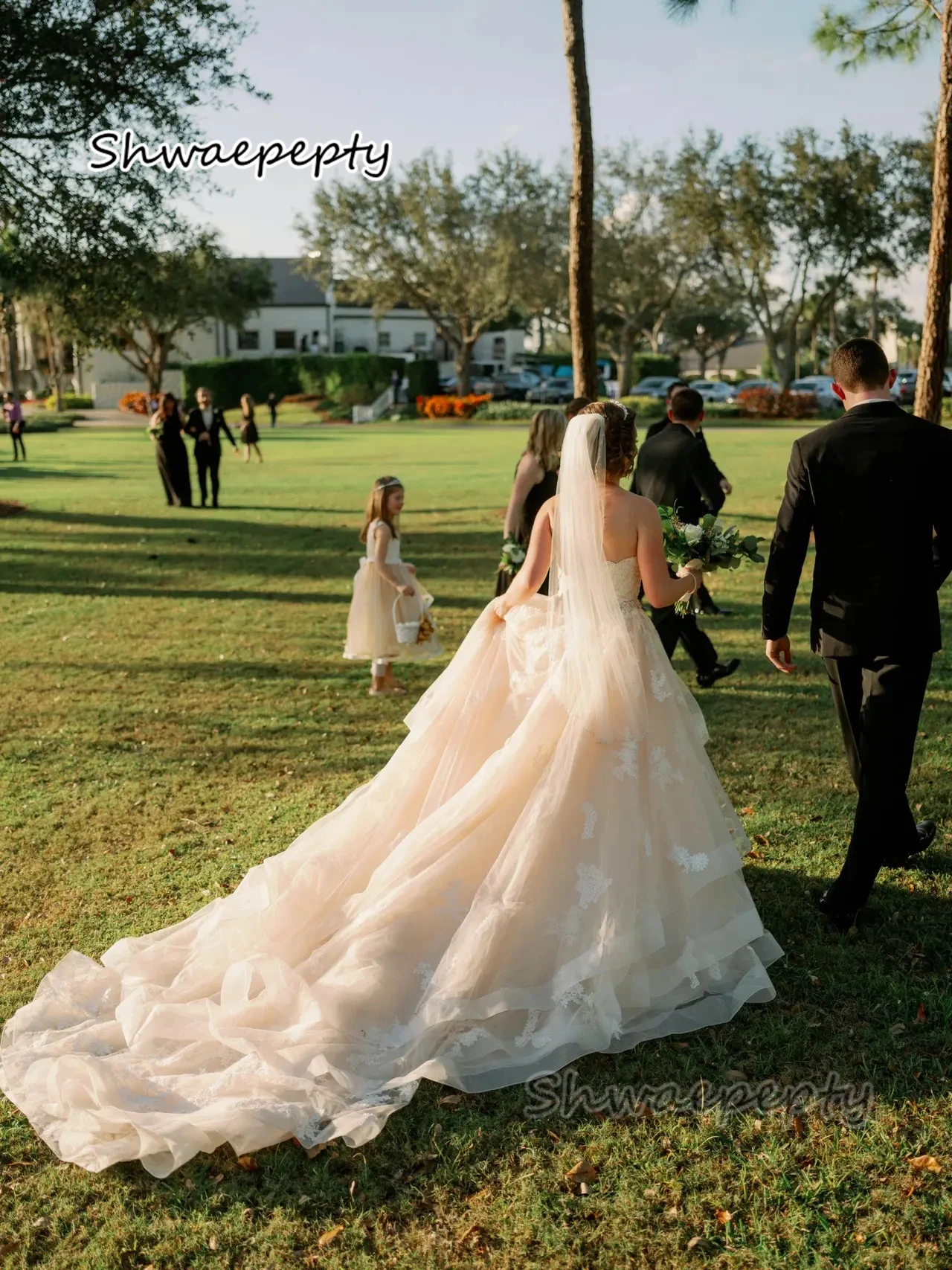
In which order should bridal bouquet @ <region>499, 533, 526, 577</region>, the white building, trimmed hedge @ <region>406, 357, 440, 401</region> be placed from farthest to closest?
the white building, trimmed hedge @ <region>406, 357, 440, 401</region>, bridal bouquet @ <region>499, 533, 526, 577</region>

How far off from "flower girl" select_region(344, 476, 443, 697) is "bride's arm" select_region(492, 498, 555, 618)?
3.54 metres

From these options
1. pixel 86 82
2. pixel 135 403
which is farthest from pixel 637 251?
pixel 86 82

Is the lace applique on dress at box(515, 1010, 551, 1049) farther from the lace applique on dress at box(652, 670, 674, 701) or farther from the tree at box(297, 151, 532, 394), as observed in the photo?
the tree at box(297, 151, 532, 394)

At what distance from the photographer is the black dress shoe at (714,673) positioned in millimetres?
9211

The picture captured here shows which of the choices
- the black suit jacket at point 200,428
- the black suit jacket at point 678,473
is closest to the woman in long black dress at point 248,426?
the black suit jacket at point 200,428

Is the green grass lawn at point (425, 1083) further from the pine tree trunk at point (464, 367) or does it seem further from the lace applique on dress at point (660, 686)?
the pine tree trunk at point (464, 367)

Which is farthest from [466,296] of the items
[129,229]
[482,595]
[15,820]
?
[15,820]

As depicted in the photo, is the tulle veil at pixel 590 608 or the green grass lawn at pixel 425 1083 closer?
the green grass lawn at pixel 425 1083

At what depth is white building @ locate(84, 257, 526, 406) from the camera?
257 ft

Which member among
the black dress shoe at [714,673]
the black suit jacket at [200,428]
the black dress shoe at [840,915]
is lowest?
the black dress shoe at [840,915]

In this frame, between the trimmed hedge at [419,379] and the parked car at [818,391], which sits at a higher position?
the trimmed hedge at [419,379]

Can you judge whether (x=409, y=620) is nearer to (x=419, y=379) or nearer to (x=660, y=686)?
(x=660, y=686)

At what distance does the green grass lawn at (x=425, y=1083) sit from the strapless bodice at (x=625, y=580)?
158 cm

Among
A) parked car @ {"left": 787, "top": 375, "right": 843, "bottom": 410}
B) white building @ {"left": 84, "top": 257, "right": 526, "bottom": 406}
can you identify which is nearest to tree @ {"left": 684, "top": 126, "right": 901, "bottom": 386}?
parked car @ {"left": 787, "top": 375, "right": 843, "bottom": 410}
